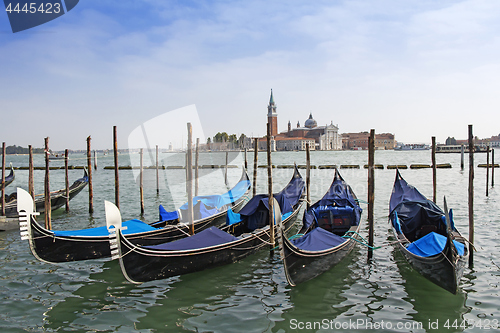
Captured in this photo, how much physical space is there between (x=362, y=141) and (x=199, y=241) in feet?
362

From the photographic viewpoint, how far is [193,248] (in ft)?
17.0

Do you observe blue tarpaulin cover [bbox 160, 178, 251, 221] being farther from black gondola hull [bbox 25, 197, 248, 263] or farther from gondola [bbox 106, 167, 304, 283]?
gondola [bbox 106, 167, 304, 283]

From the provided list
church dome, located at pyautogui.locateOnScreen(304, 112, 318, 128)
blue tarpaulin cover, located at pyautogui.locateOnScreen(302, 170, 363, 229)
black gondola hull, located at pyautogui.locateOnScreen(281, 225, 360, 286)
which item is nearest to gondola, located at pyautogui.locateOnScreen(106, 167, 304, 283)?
black gondola hull, located at pyautogui.locateOnScreen(281, 225, 360, 286)

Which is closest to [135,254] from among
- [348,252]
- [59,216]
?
[348,252]

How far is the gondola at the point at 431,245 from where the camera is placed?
4223 mm

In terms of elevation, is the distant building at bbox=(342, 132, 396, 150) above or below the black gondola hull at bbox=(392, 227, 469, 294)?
above

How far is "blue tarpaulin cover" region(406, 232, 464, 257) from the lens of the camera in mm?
4664

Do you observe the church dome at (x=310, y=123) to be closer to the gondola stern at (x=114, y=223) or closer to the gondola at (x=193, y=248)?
the gondola at (x=193, y=248)

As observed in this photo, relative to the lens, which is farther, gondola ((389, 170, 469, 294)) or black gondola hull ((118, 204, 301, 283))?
black gondola hull ((118, 204, 301, 283))

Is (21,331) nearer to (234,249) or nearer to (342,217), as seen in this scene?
(234,249)

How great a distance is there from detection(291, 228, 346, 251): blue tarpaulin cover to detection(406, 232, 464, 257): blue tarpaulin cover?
1.05 meters

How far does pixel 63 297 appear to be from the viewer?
460 cm

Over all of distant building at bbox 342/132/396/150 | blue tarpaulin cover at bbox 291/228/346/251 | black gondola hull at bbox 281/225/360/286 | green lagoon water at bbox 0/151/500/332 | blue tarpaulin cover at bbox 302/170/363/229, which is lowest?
green lagoon water at bbox 0/151/500/332

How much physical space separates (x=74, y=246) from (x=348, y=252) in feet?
14.4
